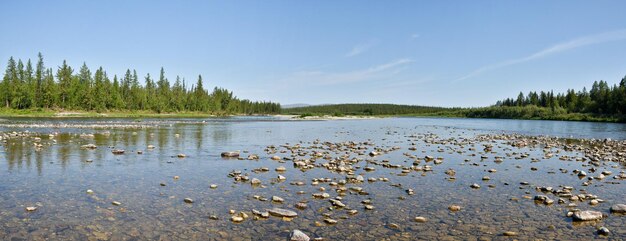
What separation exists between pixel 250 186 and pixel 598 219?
33.3ft

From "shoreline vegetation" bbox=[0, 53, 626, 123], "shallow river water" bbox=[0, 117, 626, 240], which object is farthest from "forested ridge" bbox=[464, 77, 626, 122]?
"shallow river water" bbox=[0, 117, 626, 240]

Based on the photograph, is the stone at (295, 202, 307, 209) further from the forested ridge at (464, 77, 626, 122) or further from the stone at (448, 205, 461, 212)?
the forested ridge at (464, 77, 626, 122)

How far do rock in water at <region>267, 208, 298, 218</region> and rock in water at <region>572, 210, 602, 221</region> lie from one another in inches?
281

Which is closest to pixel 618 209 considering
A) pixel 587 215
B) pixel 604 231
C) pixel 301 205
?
pixel 587 215

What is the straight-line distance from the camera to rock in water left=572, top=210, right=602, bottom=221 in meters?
9.30

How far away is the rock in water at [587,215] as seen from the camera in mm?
9297

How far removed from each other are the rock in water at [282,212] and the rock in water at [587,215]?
23.4ft

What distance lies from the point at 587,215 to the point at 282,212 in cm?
780

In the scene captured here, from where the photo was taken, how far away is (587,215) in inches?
371

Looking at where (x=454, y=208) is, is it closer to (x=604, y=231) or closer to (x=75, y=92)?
(x=604, y=231)

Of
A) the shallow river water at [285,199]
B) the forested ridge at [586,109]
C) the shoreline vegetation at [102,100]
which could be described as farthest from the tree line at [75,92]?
the forested ridge at [586,109]

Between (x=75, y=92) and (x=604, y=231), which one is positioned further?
(x=75, y=92)

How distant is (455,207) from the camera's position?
34.4ft

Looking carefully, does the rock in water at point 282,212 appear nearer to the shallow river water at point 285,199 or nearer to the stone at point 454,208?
the shallow river water at point 285,199
